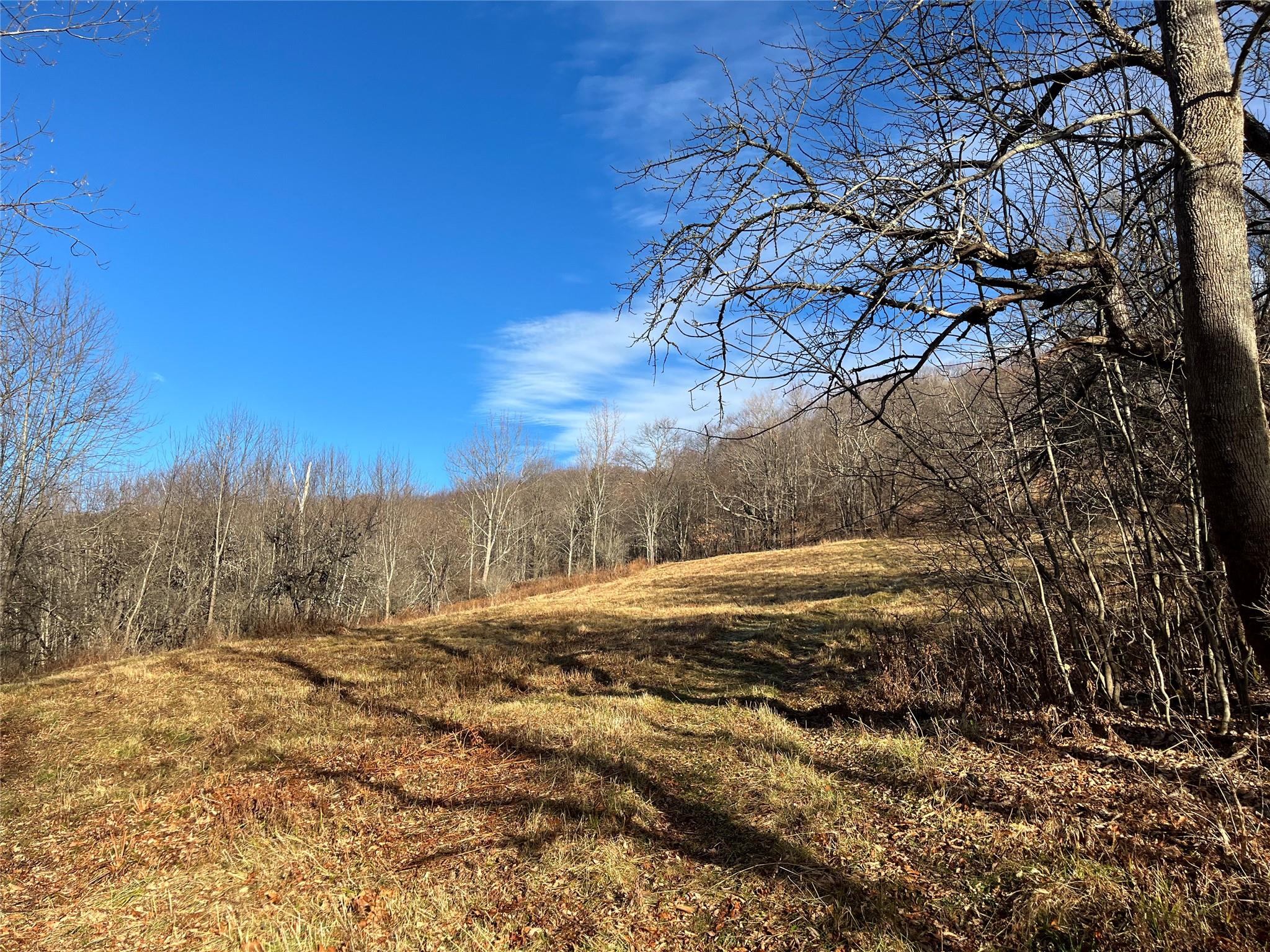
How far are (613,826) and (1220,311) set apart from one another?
4.27m

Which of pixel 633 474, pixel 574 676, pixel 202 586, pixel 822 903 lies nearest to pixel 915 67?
pixel 822 903

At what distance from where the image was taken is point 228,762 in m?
5.54

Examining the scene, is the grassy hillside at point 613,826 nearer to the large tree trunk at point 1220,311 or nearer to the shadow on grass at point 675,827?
the shadow on grass at point 675,827

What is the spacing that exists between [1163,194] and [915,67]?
191 centimetres

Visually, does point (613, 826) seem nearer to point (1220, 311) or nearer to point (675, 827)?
point (675, 827)

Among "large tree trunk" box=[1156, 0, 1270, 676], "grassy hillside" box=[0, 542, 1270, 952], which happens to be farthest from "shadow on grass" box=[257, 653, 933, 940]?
"large tree trunk" box=[1156, 0, 1270, 676]

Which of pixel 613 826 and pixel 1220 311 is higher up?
pixel 1220 311

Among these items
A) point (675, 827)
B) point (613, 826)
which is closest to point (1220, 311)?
point (675, 827)

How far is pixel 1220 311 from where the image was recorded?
9.31 ft

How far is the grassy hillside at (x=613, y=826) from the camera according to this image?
262 cm

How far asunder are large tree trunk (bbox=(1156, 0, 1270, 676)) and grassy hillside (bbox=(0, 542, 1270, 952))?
121 cm

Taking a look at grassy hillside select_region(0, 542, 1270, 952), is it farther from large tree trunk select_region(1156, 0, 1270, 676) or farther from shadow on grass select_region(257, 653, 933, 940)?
large tree trunk select_region(1156, 0, 1270, 676)

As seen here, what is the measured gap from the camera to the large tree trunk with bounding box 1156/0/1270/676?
274 centimetres

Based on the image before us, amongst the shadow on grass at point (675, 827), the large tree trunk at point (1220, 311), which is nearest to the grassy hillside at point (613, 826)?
the shadow on grass at point (675, 827)
